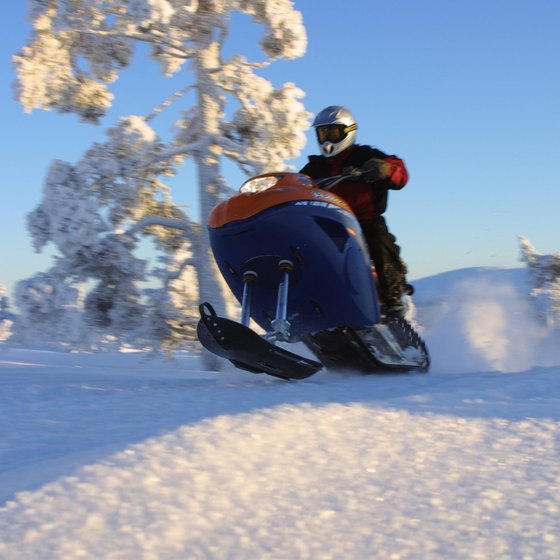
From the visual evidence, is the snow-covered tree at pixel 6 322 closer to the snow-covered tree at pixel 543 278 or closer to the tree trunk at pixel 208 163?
the tree trunk at pixel 208 163

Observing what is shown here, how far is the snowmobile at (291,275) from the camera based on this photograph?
375cm

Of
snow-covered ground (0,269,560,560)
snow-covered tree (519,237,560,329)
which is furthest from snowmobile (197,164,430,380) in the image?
snow-covered tree (519,237,560,329)

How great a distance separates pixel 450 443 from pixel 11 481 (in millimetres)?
1356

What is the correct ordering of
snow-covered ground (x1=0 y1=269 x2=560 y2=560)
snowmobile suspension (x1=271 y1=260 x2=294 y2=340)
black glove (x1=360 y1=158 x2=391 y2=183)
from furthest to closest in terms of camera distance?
black glove (x1=360 y1=158 x2=391 y2=183)
snowmobile suspension (x1=271 y1=260 x2=294 y2=340)
snow-covered ground (x1=0 y1=269 x2=560 y2=560)

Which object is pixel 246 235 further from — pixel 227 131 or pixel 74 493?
pixel 227 131

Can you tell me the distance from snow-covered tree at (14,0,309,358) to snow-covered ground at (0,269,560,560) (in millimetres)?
7795

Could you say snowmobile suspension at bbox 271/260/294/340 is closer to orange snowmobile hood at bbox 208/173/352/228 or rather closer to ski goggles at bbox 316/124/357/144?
orange snowmobile hood at bbox 208/173/352/228

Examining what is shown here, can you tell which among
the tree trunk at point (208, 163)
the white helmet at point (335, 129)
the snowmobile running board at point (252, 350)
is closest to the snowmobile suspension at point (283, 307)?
the snowmobile running board at point (252, 350)

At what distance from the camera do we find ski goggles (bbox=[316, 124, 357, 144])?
450cm

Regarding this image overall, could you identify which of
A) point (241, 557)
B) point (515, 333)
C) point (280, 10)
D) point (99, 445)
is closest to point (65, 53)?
point (280, 10)

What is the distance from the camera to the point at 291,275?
4102 mm

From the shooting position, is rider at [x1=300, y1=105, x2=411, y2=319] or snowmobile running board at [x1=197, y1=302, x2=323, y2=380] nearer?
snowmobile running board at [x1=197, y1=302, x2=323, y2=380]

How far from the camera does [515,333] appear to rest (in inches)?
246

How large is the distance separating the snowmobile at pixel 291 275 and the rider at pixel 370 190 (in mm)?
220
